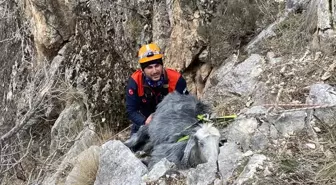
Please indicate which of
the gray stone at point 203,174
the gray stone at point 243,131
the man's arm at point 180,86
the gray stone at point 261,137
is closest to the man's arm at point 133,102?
the man's arm at point 180,86

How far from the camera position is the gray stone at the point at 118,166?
13.4ft

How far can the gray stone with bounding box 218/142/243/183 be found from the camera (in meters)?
3.45

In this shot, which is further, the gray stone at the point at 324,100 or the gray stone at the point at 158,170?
the gray stone at the point at 158,170

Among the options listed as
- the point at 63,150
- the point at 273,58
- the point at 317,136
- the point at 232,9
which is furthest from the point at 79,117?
the point at 317,136

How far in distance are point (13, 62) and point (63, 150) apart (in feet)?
12.6

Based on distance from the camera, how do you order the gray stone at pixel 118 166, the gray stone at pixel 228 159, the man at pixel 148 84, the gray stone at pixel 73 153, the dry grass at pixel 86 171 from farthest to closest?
the gray stone at pixel 73 153
the man at pixel 148 84
the dry grass at pixel 86 171
the gray stone at pixel 118 166
the gray stone at pixel 228 159

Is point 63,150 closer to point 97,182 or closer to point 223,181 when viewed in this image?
point 97,182

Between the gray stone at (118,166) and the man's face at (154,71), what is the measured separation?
0.79 metres

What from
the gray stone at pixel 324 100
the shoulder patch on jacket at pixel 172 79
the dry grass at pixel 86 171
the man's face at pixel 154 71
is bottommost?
the dry grass at pixel 86 171

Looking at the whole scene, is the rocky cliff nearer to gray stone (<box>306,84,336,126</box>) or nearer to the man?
gray stone (<box>306,84,336,126</box>)

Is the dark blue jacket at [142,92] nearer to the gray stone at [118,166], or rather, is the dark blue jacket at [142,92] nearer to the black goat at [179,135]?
the black goat at [179,135]

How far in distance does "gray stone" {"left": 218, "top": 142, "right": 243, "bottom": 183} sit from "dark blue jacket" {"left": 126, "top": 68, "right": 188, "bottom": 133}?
1478 millimetres

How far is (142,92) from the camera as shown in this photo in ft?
16.6

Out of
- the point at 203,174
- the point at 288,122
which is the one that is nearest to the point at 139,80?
the point at 203,174
